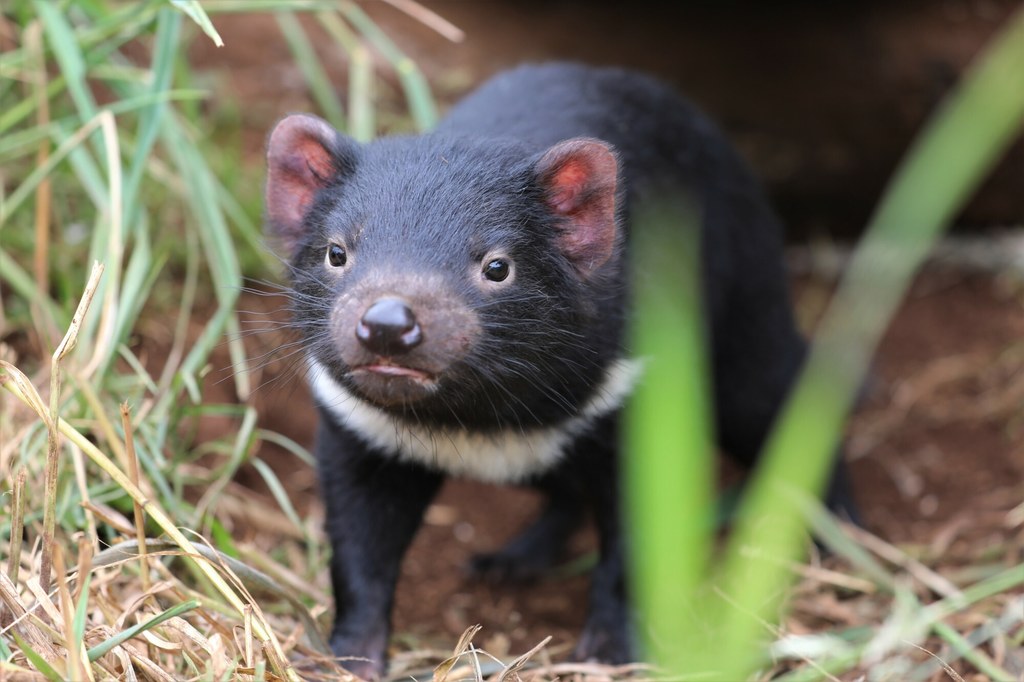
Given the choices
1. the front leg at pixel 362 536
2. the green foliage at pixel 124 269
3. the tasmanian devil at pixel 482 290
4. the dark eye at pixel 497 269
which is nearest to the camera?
the tasmanian devil at pixel 482 290

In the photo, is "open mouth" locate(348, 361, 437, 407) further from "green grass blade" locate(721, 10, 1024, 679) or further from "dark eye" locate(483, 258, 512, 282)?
"green grass blade" locate(721, 10, 1024, 679)

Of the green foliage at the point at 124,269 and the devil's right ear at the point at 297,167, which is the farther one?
the green foliage at the point at 124,269

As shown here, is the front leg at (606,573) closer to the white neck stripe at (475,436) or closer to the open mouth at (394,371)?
the white neck stripe at (475,436)

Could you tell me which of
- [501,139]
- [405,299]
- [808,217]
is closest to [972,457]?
[808,217]

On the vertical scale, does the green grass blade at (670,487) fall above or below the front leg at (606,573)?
above

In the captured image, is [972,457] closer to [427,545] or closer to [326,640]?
[427,545]

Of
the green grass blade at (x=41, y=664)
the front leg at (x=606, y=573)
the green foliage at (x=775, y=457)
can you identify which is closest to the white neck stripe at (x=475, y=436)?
the front leg at (x=606, y=573)

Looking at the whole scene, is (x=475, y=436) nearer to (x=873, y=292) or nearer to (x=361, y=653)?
(x=361, y=653)

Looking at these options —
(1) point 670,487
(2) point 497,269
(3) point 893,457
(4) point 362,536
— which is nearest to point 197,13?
(2) point 497,269
